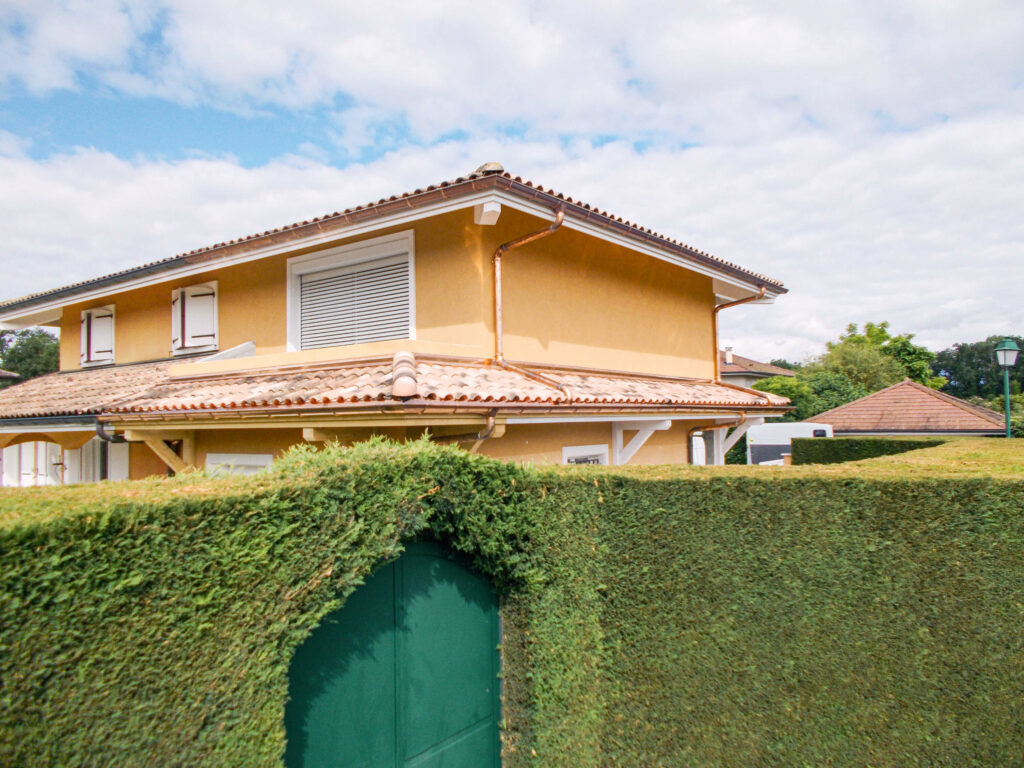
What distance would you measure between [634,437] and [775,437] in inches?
758

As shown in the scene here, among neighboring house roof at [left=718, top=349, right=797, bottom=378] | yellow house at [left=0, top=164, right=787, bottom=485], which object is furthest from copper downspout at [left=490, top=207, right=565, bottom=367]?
neighboring house roof at [left=718, top=349, right=797, bottom=378]

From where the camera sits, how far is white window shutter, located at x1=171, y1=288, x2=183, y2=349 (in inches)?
437

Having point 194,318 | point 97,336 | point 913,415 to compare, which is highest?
point 97,336

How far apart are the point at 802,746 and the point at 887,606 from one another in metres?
1.38

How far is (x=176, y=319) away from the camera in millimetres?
11180

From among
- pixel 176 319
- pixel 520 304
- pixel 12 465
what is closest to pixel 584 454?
pixel 520 304

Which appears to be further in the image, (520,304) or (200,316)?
(200,316)

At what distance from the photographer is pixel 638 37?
7.12 meters

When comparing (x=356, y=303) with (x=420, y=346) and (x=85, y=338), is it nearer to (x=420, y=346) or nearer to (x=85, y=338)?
(x=420, y=346)

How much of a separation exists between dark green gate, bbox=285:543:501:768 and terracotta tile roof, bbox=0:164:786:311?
4.37m

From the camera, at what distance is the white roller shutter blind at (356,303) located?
818 centimetres

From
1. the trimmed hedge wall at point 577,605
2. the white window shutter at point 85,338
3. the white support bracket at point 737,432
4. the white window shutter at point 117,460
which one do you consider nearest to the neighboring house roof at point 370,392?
the white support bracket at point 737,432

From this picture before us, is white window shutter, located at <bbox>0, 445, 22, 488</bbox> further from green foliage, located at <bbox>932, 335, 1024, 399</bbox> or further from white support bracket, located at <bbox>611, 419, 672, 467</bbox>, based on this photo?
Result: green foliage, located at <bbox>932, 335, 1024, 399</bbox>

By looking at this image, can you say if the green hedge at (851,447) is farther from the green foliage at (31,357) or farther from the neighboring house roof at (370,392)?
the green foliage at (31,357)
